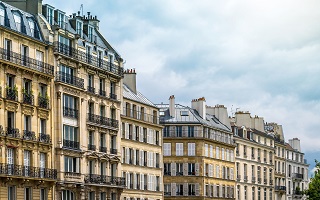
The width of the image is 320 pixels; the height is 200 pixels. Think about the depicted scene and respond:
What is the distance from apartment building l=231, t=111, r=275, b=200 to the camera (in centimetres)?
13025

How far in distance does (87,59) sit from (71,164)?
1007 cm

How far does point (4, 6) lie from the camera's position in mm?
74875

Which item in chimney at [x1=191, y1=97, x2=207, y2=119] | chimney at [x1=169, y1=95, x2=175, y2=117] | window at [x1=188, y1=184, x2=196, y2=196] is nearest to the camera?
window at [x1=188, y1=184, x2=196, y2=196]

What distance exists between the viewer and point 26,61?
75.7 meters

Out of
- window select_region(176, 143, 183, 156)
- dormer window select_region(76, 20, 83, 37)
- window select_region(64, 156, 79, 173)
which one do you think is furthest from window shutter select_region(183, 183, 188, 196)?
window select_region(64, 156, 79, 173)

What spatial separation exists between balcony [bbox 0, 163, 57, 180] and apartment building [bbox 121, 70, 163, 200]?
55.8ft

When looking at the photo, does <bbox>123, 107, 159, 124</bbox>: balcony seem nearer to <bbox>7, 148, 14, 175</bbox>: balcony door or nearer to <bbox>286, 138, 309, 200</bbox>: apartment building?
<bbox>7, 148, 14, 175</bbox>: balcony door

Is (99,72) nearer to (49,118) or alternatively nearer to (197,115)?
(49,118)

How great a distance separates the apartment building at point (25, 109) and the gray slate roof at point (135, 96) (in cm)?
1894

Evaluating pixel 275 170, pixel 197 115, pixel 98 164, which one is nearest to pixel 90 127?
pixel 98 164

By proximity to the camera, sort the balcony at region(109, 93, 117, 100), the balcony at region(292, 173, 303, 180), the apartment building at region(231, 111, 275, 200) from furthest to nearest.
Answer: the balcony at region(292, 173, 303, 180), the apartment building at region(231, 111, 275, 200), the balcony at region(109, 93, 117, 100)

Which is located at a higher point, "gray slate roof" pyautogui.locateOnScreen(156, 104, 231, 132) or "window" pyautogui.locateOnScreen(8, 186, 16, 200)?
"gray slate roof" pyautogui.locateOnScreen(156, 104, 231, 132)

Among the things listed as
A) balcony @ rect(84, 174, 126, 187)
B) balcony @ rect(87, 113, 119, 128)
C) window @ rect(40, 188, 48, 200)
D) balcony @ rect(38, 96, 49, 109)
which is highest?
balcony @ rect(38, 96, 49, 109)

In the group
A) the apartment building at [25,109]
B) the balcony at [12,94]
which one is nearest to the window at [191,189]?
the apartment building at [25,109]
